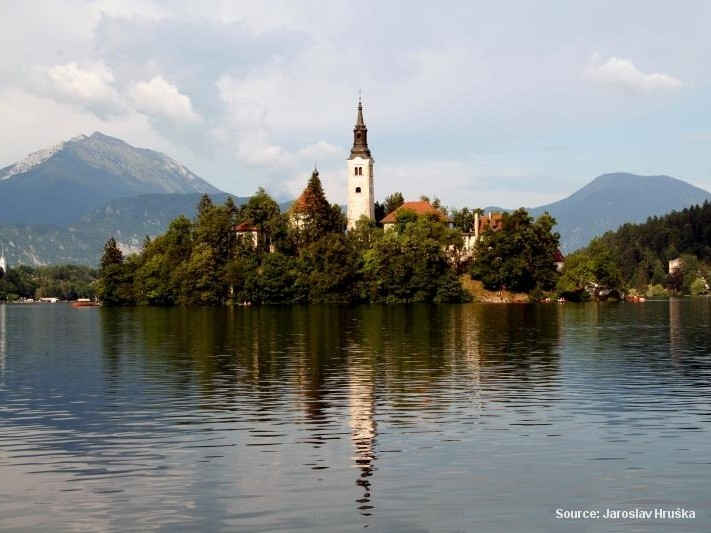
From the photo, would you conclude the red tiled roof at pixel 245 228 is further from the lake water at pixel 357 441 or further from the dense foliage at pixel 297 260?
the lake water at pixel 357 441

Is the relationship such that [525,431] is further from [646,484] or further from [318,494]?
[318,494]

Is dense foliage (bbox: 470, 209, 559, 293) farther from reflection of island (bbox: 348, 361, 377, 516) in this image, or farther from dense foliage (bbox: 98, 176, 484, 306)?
reflection of island (bbox: 348, 361, 377, 516)

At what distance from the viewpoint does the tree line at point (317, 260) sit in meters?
160

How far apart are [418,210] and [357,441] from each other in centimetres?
16309

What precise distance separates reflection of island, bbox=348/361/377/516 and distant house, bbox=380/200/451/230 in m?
128

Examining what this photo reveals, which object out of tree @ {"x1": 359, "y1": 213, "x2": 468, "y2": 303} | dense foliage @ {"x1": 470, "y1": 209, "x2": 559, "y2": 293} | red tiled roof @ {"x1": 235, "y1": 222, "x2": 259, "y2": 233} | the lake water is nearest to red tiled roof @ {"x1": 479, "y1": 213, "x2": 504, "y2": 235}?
dense foliage @ {"x1": 470, "y1": 209, "x2": 559, "y2": 293}

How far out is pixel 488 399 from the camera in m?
37.5

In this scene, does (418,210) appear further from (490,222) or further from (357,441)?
(357,441)

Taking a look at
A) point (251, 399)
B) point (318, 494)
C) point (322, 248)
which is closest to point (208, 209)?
point (322, 248)

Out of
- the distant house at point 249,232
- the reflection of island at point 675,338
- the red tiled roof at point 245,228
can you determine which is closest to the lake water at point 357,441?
the reflection of island at point 675,338

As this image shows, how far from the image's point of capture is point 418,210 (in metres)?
191

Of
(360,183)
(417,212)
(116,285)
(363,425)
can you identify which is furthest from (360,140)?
(363,425)

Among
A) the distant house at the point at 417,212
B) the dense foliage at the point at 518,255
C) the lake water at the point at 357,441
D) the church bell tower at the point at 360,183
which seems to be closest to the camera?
the lake water at the point at 357,441

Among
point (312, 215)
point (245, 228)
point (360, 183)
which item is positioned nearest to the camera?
point (312, 215)
